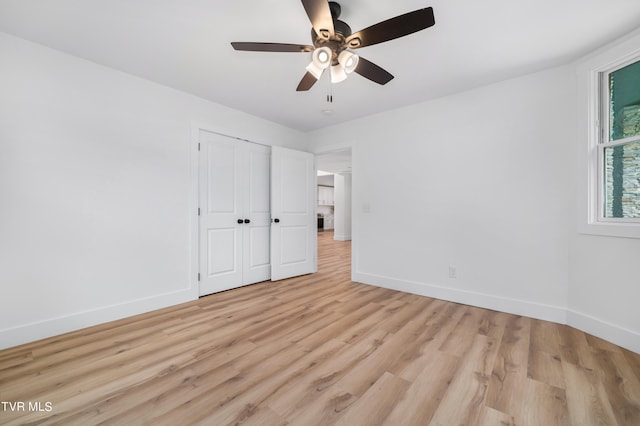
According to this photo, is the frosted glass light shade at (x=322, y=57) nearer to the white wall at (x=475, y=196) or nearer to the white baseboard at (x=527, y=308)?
the white wall at (x=475, y=196)

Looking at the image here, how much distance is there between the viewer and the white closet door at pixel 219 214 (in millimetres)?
3338

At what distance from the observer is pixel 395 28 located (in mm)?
1531

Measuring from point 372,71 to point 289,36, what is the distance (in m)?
0.75

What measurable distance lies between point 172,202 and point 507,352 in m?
3.59

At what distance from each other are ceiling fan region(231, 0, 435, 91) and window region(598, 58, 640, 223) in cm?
205

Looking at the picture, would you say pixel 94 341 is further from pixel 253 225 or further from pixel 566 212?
pixel 566 212

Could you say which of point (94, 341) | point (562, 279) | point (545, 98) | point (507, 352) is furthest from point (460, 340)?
point (94, 341)

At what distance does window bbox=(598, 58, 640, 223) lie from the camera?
2.13 m

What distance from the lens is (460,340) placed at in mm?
2182

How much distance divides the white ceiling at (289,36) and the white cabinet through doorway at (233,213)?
92 cm

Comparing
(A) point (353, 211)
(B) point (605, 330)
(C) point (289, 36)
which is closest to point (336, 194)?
(A) point (353, 211)

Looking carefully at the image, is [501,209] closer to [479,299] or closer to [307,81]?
[479,299]

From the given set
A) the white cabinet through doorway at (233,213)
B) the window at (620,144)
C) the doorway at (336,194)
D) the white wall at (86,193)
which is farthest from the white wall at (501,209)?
the white wall at (86,193)

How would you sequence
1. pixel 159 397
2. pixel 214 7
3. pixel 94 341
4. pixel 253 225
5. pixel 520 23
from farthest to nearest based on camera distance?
pixel 253 225, pixel 94 341, pixel 520 23, pixel 214 7, pixel 159 397
